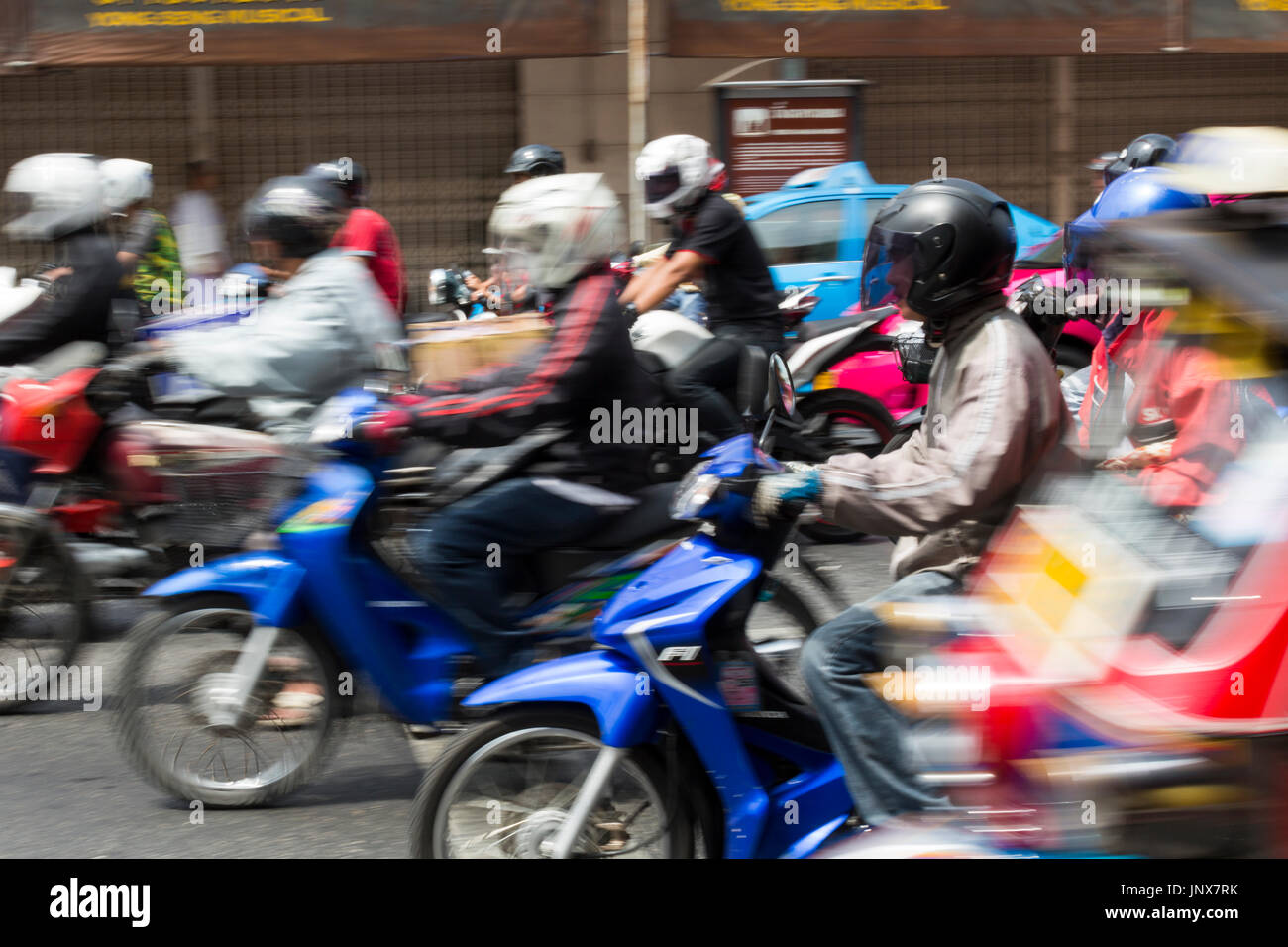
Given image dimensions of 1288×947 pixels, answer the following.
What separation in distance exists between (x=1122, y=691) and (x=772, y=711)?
1.02 m

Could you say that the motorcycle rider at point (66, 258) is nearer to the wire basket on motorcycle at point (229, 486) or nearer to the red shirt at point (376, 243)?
the wire basket on motorcycle at point (229, 486)

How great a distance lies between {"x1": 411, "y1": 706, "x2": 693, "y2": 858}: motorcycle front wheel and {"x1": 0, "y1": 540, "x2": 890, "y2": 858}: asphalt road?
2.97 feet

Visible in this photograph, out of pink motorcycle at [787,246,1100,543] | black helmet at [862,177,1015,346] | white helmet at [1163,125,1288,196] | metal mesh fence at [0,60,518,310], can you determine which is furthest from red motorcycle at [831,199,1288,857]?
metal mesh fence at [0,60,518,310]

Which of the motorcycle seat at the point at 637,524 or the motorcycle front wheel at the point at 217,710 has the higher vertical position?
the motorcycle seat at the point at 637,524

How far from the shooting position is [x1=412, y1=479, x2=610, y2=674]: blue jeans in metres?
3.86

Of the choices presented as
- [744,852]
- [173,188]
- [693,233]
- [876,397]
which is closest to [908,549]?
[744,852]

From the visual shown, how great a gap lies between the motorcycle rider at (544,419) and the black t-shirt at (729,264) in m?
2.29

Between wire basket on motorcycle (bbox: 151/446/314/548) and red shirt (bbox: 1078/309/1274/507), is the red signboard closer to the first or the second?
wire basket on motorcycle (bbox: 151/446/314/548)

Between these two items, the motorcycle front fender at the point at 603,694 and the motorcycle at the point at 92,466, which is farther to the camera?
the motorcycle at the point at 92,466

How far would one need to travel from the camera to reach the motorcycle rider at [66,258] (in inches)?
212

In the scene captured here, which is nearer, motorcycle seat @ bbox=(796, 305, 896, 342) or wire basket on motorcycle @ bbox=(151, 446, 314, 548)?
wire basket on motorcycle @ bbox=(151, 446, 314, 548)

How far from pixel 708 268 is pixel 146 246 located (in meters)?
2.88

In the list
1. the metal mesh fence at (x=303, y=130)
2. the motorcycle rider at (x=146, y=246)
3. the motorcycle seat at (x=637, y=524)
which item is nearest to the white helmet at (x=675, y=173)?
the motorcycle rider at (x=146, y=246)

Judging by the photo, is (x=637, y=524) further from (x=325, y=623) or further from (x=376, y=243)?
(x=376, y=243)
